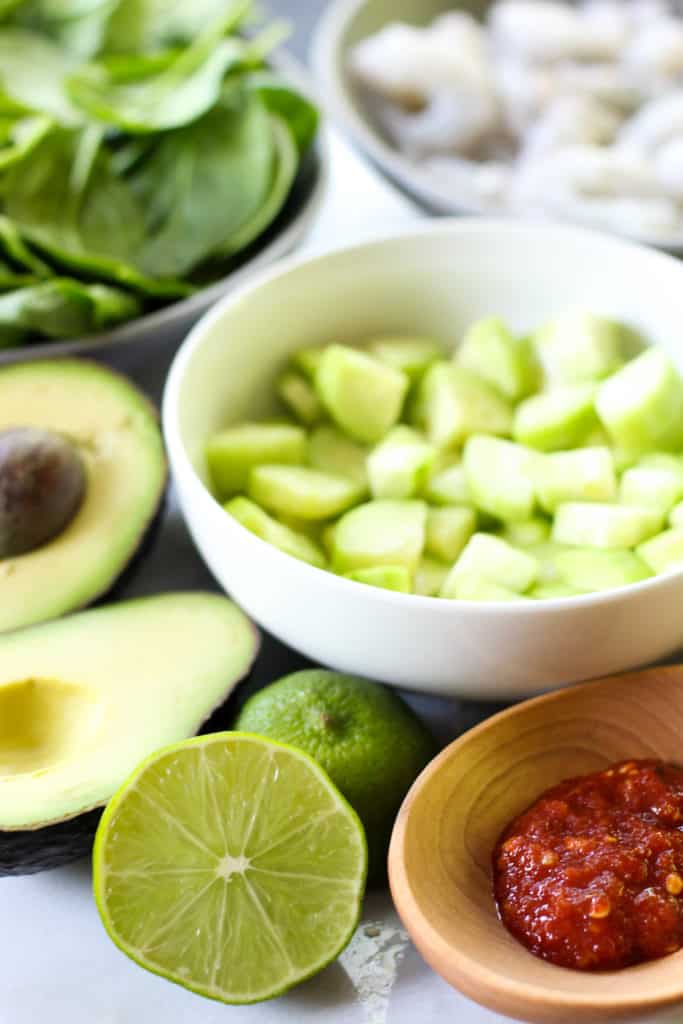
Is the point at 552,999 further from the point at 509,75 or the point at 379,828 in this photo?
the point at 509,75

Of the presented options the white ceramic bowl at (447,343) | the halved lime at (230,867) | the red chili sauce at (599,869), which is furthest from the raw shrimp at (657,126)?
the halved lime at (230,867)

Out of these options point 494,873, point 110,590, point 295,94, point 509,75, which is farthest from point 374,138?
point 494,873

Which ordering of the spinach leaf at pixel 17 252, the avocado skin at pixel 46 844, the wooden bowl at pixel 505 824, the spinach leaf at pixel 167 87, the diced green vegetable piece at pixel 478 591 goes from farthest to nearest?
the spinach leaf at pixel 167 87 < the spinach leaf at pixel 17 252 < the diced green vegetable piece at pixel 478 591 < the avocado skin at pixel 46 844 < the wooden bowl at pixel 505 824

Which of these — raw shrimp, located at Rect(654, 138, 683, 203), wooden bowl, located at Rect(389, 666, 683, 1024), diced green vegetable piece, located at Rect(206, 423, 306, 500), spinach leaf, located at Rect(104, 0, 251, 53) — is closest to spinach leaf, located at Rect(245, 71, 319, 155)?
spinach leaf, located at Rect(104, 0, 251, 53)

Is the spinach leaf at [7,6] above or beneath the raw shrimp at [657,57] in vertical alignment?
above

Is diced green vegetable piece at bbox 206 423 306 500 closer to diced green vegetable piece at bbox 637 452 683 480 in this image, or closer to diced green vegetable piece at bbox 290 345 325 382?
diced green vegetable piece at bbox 290 345 325 382

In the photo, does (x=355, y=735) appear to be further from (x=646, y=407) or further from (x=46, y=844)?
(x=646, y=407)

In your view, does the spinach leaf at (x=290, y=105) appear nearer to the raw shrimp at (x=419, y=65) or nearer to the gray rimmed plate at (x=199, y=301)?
the gray rimmed plate at (x=199, y=301)
